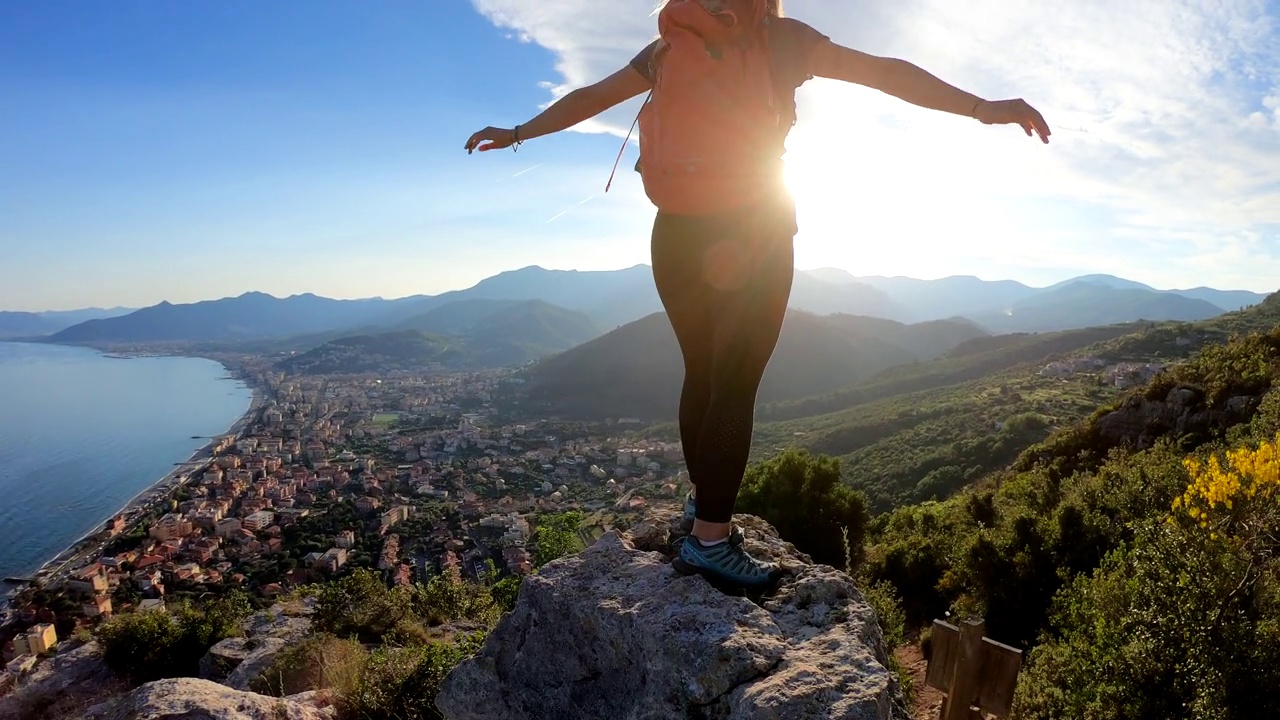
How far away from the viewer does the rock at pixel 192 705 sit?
8.95 feet

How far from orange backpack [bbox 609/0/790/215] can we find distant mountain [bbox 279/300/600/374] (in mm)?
125631

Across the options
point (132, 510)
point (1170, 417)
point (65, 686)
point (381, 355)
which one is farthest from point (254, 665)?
point (381, 355)

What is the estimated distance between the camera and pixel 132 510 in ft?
124

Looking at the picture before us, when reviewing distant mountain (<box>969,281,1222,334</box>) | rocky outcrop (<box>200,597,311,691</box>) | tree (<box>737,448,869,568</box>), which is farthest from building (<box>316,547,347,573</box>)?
distant mountain (<box>969,281,1222,334</box>)

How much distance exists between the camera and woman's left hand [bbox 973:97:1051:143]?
2.14 metres

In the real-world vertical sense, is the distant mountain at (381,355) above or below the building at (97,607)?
above

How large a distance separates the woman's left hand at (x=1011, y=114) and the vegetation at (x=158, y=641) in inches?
346

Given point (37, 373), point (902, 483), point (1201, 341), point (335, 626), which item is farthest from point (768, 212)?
point (37, 373)

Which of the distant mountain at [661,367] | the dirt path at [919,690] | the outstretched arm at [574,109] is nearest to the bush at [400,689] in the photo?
the outstretched arm at [574,109]

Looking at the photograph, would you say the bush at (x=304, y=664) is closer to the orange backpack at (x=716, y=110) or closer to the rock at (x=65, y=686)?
the rock at (x=65, y=686)

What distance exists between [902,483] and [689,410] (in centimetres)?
2753

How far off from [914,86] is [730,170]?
2.38 ft

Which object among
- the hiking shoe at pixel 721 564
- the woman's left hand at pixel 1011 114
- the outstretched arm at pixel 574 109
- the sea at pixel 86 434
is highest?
the outstretched arm at pixel 574 109

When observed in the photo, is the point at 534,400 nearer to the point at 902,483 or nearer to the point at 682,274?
the point at 902,483
